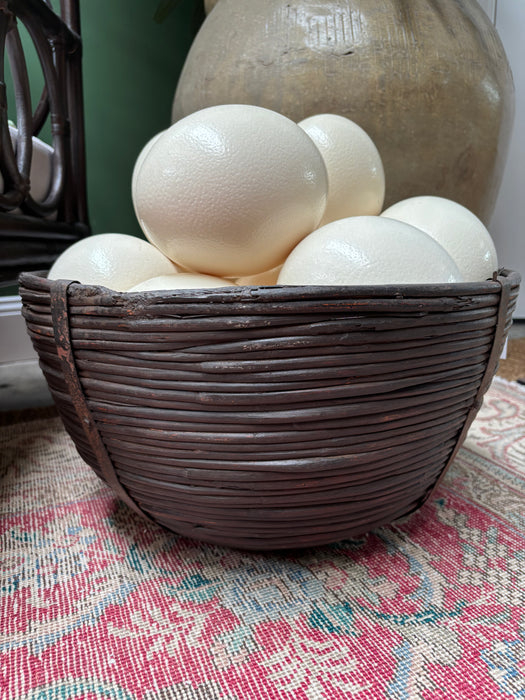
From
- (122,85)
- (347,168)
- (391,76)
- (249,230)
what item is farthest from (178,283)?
(122,85)

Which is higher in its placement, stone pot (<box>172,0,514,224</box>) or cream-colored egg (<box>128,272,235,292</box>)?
stone pot (<box>172,0,514,224</box>)

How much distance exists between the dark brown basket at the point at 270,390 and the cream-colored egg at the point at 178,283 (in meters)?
0.07

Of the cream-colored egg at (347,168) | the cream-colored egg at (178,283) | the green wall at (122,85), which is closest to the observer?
the cream-colored egg at (178,283)

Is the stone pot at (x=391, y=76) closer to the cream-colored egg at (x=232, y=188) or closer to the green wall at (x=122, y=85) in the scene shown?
the cream-colored egg at (x=232, y=188)

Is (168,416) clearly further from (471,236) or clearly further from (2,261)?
(2,261)

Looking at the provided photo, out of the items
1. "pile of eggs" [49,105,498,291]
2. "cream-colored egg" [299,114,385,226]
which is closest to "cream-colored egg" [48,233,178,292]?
"pile of eggs" [49,105,498,291]

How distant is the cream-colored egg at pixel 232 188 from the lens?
46cm

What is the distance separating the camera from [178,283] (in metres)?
0.47

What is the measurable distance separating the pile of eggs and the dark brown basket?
0.19 ft

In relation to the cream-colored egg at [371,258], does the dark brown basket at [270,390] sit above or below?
below

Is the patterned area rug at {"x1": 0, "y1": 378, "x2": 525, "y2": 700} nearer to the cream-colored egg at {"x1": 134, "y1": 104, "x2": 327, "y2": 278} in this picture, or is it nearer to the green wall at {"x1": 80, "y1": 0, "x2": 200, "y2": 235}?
the cream-colored egg at {"x1": 134, "y1": 104, "x2": 327, "y2": 278}

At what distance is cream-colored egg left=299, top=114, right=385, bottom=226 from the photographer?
1.94 ft

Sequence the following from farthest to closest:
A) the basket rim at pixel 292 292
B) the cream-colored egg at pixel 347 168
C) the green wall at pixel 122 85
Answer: the green wall at pixel 122 85 → the cream-colored egg at pixel 347 168 → the basket rim at pixel 292 292

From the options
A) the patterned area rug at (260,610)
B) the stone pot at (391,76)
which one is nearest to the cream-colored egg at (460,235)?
the patterned area rug at (260,610)
